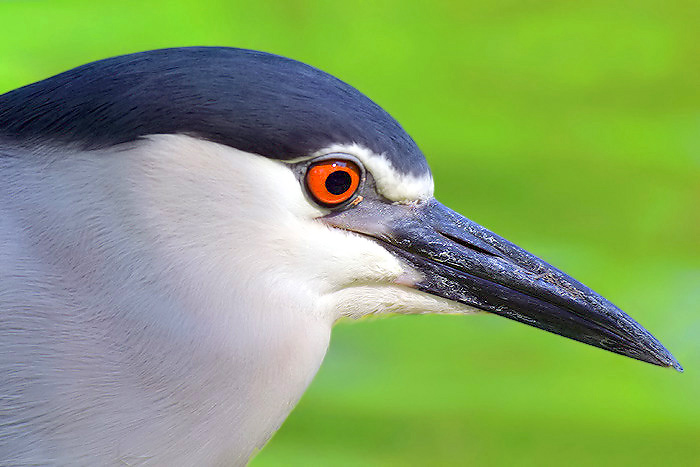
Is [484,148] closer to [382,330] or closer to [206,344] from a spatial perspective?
[382,330]

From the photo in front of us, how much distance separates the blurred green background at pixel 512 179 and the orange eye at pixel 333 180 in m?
0.69

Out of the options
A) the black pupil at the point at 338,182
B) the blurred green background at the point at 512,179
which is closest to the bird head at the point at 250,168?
the black pupil at the point at 338,182

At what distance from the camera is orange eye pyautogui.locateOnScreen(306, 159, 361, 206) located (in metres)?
0.59

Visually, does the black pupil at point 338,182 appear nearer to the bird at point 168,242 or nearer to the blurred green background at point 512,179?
the bird at point 168,242

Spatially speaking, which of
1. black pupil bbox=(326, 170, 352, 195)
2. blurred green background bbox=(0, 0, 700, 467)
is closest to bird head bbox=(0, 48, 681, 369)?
black pupil bbox=(326, 170, 352, 195)

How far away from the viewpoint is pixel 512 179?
1.47m

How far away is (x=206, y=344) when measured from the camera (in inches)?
23.1

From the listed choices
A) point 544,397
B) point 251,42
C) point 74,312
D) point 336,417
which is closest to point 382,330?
point 336,417

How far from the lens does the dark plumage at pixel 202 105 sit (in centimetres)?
57

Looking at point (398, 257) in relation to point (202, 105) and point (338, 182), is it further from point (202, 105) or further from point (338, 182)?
point (202, 105)

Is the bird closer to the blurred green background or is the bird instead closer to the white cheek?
the white cheek

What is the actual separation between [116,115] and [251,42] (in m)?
0.95

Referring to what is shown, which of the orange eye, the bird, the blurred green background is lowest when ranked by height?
the bird

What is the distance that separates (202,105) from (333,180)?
0.34 ft
